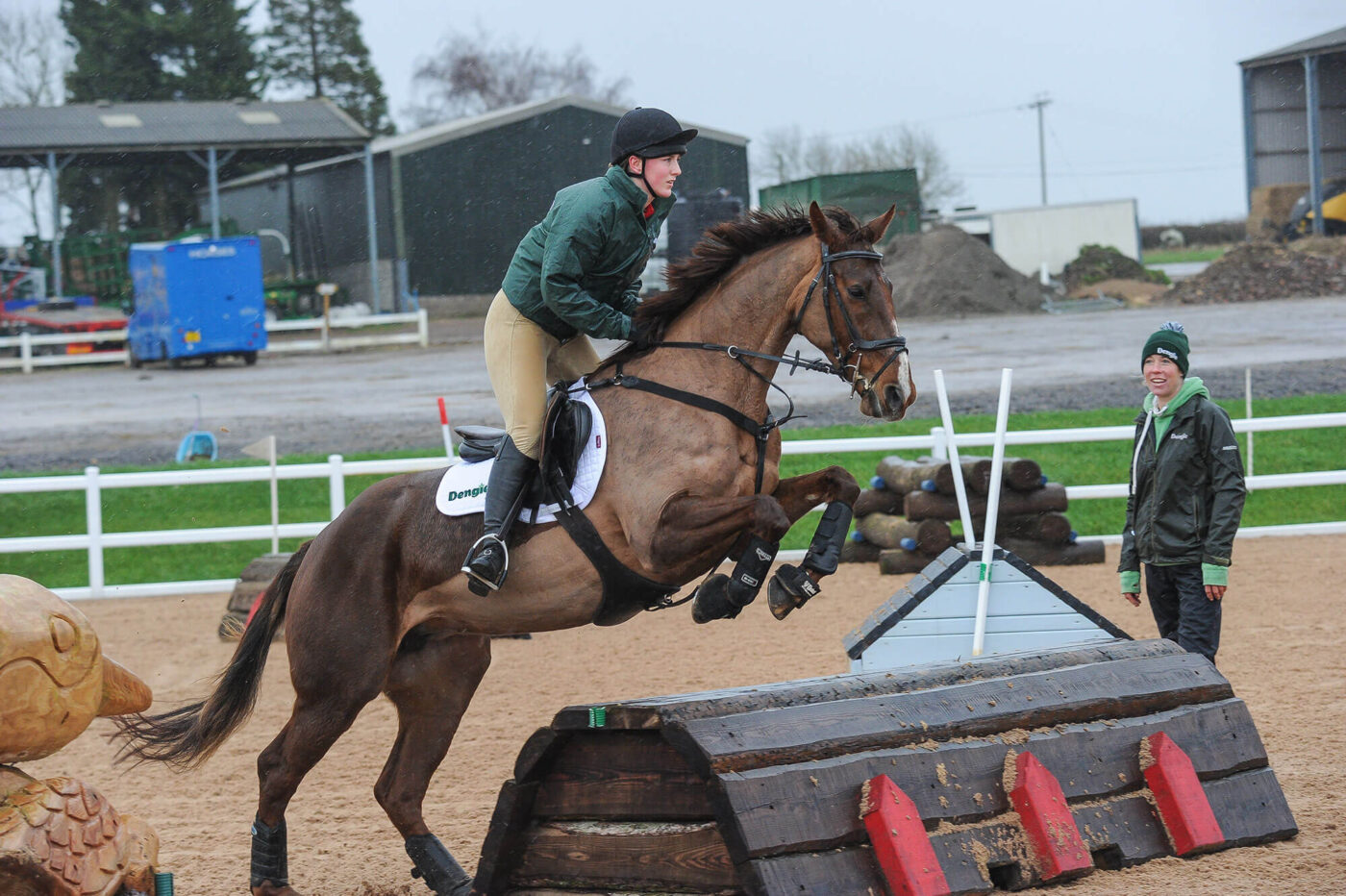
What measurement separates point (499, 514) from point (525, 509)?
0.43 feet

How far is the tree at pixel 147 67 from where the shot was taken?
39406 mm

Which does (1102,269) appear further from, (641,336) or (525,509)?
(525,509)

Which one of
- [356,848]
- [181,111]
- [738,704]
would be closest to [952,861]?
[738,704]

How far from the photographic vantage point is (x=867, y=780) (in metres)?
3.62

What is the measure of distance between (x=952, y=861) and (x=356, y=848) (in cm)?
249

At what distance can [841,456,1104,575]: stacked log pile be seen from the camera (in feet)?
31.0

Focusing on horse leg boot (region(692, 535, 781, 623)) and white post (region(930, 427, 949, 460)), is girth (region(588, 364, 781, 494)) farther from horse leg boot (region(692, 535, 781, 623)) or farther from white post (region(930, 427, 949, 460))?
white post (region(930, 427, 949, 460))

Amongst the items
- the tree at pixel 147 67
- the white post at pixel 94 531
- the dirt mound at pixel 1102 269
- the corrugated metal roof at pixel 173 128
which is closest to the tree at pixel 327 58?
the tree at pixel 147 67

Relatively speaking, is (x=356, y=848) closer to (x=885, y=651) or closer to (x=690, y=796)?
(x=690, y=796)

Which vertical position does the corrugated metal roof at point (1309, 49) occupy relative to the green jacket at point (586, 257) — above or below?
above

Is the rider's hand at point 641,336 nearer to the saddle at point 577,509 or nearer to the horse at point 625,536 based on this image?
the horse at point 625,536

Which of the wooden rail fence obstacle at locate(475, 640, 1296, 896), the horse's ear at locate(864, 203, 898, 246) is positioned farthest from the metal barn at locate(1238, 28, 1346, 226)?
the horse's ear at locate(864, 203, 898, 246)

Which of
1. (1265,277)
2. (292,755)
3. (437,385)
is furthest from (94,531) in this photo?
(1265,277)

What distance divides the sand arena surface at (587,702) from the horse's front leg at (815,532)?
1.21m
